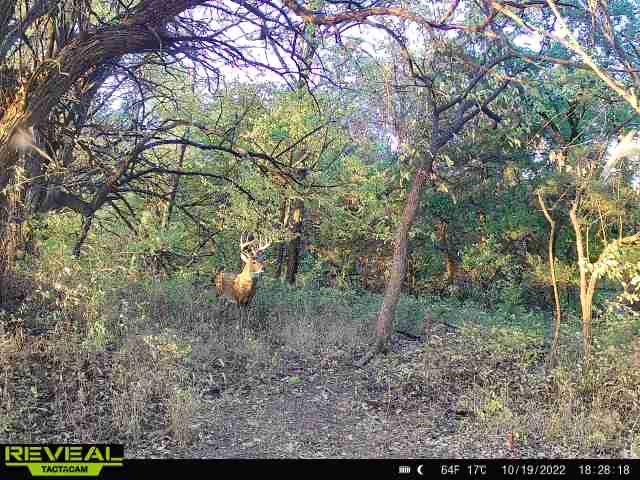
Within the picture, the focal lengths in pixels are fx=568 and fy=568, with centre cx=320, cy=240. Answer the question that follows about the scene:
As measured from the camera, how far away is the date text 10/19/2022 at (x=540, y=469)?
4.93m

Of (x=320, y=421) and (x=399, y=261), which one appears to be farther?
(x=399, y=261)

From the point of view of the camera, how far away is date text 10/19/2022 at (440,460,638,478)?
493cm

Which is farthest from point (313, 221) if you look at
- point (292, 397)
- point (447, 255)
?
point (292, 397)

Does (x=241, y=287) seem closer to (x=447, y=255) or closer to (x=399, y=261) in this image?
(x=399, y=261)

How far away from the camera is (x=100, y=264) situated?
8.52 metres

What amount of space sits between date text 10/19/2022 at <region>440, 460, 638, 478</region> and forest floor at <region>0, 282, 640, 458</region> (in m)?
0.30

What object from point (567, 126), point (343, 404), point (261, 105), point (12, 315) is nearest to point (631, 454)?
point (343, 404)

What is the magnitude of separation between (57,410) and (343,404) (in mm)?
3232

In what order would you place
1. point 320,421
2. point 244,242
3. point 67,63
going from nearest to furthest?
point 67,63, point 320,421, point 244,242

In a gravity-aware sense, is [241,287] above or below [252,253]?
below

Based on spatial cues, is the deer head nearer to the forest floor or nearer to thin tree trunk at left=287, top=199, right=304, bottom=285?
the forest floor

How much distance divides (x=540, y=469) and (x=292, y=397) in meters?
3.14

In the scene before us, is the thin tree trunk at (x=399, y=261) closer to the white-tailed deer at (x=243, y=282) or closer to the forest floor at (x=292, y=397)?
the forest floor at (x=292, y=397)

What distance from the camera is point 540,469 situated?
197 inches
